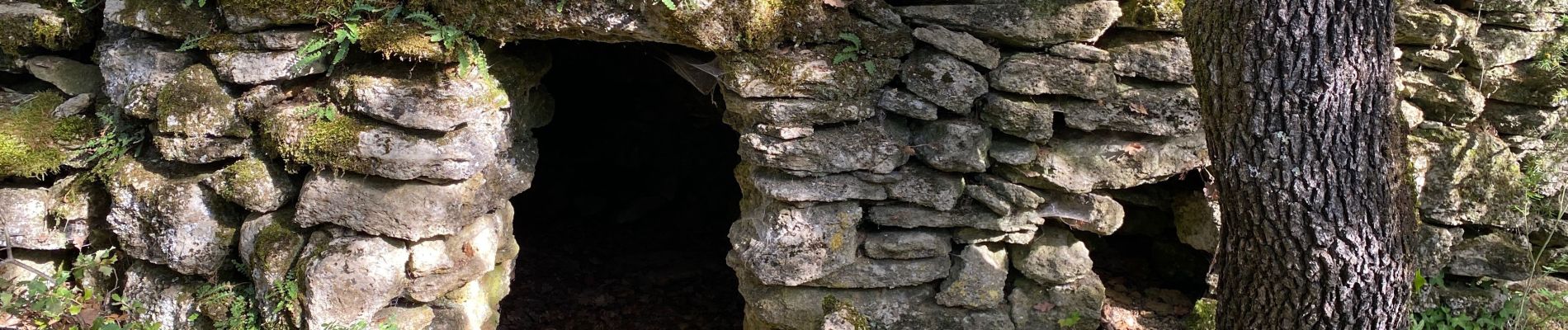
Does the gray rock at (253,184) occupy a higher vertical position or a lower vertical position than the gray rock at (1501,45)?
lower

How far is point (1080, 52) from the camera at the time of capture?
3750 mm

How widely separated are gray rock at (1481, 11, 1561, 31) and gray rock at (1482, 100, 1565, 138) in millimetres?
329

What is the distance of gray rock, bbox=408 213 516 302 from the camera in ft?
12.4

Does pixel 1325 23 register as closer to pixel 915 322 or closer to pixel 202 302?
pixel 915 322

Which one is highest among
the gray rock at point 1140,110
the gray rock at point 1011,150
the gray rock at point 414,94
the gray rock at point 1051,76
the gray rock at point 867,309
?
the gray rock at point 1051,76

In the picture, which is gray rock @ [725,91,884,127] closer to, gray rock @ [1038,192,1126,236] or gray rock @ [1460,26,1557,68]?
gray rock @ [1038,192,1126,236]

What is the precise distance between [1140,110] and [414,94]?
270cm

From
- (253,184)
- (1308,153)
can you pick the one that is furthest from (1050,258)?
(253,184)

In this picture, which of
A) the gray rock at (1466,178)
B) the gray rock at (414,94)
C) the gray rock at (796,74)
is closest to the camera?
the gray rock at (414,94)

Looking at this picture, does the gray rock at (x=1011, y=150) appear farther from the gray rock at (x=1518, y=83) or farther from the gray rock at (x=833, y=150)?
the gray rock at (x=1518, y=83)

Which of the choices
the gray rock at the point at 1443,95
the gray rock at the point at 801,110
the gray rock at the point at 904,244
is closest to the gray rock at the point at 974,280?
the gray rock at the point at 904,244

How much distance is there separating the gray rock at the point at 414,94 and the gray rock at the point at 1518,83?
4026 mm

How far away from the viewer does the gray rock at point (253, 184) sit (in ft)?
12.0

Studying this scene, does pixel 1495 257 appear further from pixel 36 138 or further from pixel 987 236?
pixel 36 138
